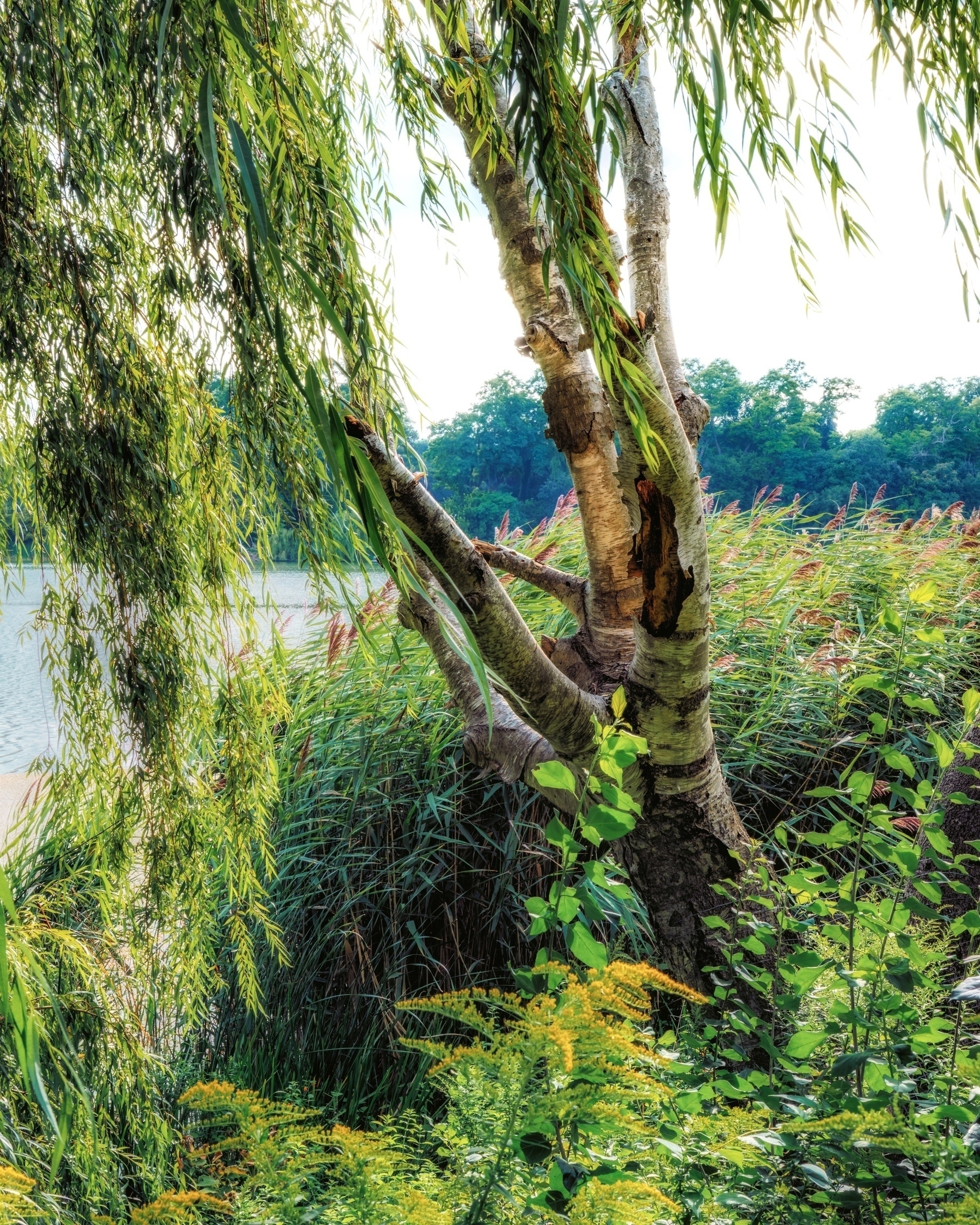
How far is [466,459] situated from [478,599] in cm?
1787

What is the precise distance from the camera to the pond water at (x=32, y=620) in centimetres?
129

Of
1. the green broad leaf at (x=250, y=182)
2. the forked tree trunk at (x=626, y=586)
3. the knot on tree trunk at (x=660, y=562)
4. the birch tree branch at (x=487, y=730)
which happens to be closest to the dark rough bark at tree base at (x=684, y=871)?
the forked tree trunk at (x=626, y=586)

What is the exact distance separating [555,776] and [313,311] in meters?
0.61

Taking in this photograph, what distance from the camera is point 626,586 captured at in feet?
5.75

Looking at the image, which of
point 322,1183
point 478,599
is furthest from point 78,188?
point 322,1183

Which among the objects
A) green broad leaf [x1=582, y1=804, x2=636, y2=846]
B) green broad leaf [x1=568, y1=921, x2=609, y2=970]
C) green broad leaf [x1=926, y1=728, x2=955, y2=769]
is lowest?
green broad leaf [x1=568, y1=921, x2=609, y2=970]

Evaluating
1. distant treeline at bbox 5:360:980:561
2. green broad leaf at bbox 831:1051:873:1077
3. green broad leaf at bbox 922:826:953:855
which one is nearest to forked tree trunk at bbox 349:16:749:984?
green broad leaf at bbox 922:826:953:855

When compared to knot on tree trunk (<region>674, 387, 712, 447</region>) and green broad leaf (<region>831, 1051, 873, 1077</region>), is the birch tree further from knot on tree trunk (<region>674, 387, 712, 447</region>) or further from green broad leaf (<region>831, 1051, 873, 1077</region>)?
green broad leaf (<region>831, 1051, 873, 1077</region>)

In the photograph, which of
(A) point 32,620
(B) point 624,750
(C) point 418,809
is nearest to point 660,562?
(B) point 624,750

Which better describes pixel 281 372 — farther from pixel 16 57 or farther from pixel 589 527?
pixel 589 527

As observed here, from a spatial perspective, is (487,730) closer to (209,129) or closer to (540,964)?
(540,964)

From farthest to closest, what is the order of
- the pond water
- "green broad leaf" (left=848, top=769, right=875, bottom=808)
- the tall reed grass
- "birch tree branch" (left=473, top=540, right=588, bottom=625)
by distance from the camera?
the tall reed grass → "birch tree branch" (left=473, top=540, right=588, bottom=625) → the pond water → "green broad leaf" (left=848, top=769, right=875, bottom=808)

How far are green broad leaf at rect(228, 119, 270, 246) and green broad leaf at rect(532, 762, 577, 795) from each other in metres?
0.48

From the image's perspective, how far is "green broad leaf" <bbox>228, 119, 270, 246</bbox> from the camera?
503 millimetres
